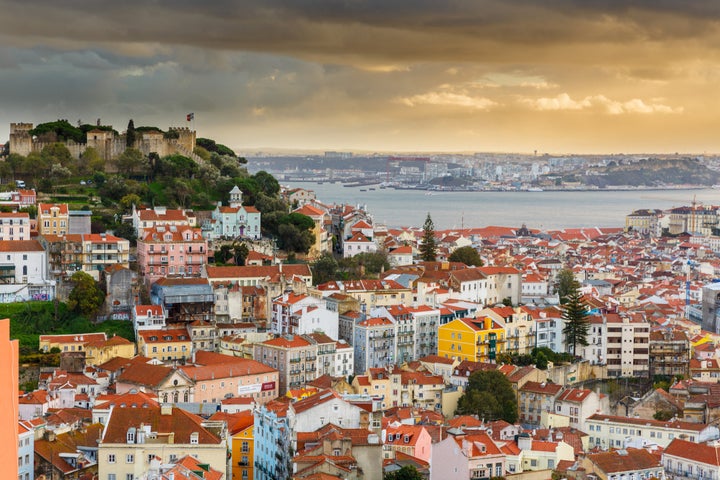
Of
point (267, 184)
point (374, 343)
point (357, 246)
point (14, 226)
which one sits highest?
point (267, 184)

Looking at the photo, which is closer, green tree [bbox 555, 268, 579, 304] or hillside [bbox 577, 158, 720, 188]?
green tree [bbox 555, 268, 579, 304]

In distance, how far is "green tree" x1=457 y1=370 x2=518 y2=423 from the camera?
24.8 m

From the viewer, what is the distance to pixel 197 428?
56.6 ft

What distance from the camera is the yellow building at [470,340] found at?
2934cm

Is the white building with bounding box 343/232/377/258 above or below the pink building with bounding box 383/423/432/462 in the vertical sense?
above

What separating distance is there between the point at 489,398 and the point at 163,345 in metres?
8.69

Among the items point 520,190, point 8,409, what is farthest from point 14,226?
point 520,190

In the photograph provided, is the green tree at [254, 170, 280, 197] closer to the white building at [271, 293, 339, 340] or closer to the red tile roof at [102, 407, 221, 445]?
the white building at [271, 293, 339, 340]

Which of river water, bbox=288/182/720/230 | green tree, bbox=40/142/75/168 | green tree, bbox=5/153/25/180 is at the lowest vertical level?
river water, bbox=288/182/720/230

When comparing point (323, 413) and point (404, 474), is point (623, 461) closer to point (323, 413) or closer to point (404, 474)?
point (404, 474)

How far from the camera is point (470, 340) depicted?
29391 mm

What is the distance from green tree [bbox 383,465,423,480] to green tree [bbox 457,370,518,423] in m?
7.03

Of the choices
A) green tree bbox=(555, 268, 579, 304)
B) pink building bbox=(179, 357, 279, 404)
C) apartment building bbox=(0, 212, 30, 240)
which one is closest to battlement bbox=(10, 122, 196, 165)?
apartment building bbox=(0, 212, 30, 240)

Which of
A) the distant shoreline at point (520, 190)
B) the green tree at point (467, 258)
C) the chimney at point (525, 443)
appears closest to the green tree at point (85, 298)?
the chimney at point (525, 443)
